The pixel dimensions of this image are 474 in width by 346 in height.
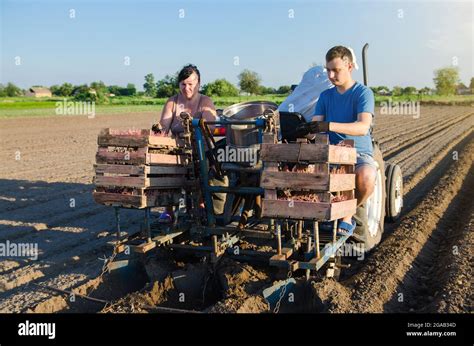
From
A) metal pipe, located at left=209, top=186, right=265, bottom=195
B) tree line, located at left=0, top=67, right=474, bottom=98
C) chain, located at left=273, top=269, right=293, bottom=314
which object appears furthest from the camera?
tree line, located at left=0, top=67, right=474, bottom=98

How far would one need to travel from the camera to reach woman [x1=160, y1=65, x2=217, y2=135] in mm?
5367

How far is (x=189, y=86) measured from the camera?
5.40 m

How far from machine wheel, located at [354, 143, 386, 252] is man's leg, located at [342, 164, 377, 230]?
1.78 ft

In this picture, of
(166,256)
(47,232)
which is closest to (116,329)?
(166,256)

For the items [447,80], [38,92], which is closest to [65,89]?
[38,92]

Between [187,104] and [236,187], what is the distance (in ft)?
3.84

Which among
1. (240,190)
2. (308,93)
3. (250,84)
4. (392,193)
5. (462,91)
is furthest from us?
(462,91)

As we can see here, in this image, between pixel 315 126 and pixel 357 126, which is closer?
pixel 315 126

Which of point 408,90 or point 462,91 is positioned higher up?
point 462,91

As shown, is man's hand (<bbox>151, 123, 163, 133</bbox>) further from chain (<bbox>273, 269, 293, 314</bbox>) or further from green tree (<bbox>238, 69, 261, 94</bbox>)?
green tree (<bbox>238, 69, 261, 94</bbox>)

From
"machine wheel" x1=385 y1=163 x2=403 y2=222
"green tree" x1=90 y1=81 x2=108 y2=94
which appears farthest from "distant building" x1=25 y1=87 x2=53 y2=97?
"machine wheel" x1=385 y1=163 x2=403 y2=222

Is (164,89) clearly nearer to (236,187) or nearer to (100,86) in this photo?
(100,86)

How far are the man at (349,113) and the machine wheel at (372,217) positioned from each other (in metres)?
0.29

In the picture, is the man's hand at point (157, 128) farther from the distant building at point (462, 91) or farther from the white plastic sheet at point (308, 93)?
the distant building at point (462, 91)
